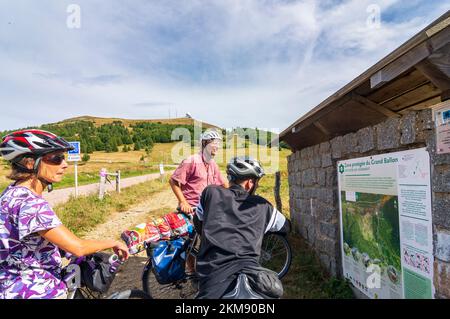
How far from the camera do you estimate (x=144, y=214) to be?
1073 centimetres

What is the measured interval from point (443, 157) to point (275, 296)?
64.2 inches

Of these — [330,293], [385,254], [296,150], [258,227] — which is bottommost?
[330,293]

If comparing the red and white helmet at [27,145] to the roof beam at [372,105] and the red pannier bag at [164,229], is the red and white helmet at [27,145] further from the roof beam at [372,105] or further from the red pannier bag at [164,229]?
the roof beam at [372,105]

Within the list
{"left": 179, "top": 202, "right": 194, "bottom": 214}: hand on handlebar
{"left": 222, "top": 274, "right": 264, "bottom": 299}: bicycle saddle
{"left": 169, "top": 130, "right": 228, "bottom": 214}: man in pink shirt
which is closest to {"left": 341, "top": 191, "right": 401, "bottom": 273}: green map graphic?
{"left": 222, "top": 274, "right": 264, "bottom": 299}: bicycle saddle

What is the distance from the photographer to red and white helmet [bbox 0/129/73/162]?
206 centimetres

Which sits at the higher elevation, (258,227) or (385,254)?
(258,227)

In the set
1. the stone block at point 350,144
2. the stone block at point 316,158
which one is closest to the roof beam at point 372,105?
the stone block at point 350,144

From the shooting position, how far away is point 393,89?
3352mm

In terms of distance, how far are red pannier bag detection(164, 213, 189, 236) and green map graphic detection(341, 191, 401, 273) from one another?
2095mm

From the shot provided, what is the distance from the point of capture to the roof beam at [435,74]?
2.42 metres

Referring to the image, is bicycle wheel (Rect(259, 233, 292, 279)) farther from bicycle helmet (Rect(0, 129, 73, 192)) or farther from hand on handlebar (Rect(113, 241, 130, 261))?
bicycle helmet (Rect(0, 129, 73, 192))
